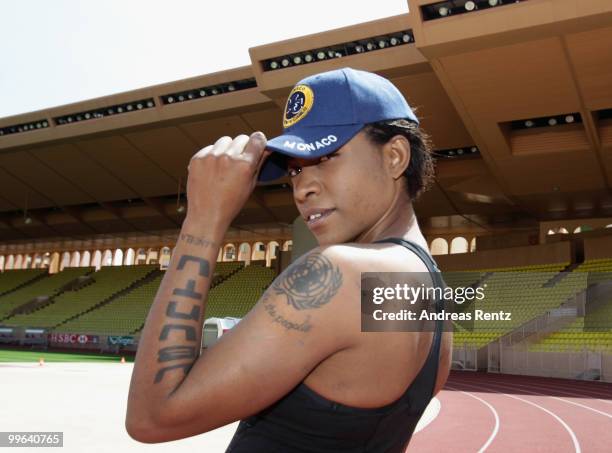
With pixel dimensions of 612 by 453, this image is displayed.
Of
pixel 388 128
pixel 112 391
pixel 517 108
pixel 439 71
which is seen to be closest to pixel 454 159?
pixel 517 108

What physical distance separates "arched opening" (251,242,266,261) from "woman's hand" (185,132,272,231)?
116ft

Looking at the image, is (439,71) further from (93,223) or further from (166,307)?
(93,223)

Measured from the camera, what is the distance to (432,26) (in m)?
13.9

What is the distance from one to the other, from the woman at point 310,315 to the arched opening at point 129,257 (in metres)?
41.6

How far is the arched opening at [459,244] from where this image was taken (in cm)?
3094

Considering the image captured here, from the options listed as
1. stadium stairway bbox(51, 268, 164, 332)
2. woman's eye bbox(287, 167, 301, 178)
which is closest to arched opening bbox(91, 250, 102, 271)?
stadium stairway bbox(51, 268, 164, 332)

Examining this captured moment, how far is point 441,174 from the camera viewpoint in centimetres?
2302

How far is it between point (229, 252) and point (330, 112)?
37442 mm

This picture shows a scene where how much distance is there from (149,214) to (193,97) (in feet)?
42.9

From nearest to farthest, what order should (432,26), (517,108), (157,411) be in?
(157,411) → (432,26) → (517,108)

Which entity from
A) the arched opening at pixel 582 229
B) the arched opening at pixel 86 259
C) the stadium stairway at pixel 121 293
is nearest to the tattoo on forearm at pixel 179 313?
the arched opening at pixel 582 229

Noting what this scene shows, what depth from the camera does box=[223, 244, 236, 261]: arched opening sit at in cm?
3788

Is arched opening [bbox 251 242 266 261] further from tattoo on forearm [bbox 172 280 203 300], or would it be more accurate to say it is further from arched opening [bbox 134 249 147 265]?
tattoo on forearm [bbox 172 280 203 300]

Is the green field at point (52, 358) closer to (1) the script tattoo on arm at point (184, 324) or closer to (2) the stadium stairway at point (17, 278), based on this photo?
(2) the stadium stairway at point (17, 278)
